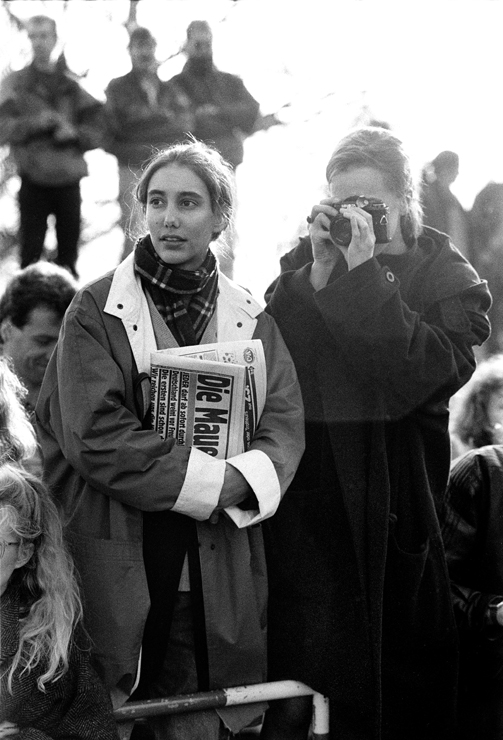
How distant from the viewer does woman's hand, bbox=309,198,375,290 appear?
265 centimetres

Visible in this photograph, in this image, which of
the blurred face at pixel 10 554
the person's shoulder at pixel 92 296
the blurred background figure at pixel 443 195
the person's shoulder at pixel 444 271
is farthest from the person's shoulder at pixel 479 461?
the blurred background figure at pixel 443 195

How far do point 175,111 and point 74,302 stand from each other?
3246 millimetres

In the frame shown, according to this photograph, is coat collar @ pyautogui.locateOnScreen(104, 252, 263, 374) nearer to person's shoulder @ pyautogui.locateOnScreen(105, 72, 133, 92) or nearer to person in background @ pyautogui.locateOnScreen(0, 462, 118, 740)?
person in background @ pyautogui.locateOnScreen(0, 462, 118, 740)

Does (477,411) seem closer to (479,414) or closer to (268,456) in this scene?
(479,414)

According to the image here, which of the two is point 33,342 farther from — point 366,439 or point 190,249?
point 366,439

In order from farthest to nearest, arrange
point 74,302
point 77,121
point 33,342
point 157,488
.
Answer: point 77,121, point 33,342, point 74,302, point 157,488

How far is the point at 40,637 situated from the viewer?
2311mm

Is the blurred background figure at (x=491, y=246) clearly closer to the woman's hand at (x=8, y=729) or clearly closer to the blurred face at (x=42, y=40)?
the blurred face at (x=42, y=40)

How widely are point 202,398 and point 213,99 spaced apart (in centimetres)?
345

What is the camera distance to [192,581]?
246cm

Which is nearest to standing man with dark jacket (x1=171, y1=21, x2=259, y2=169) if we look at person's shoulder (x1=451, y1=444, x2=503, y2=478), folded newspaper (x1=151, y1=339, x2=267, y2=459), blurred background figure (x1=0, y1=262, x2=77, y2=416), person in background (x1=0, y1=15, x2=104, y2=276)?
person in background (x1=0, y1=15, x2=104, y2=276)

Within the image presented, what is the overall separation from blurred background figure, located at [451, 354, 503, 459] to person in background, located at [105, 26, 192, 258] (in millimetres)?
2595

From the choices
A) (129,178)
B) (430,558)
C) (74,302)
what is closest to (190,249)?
(74,302)

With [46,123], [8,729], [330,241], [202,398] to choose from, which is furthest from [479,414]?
[46,123]
